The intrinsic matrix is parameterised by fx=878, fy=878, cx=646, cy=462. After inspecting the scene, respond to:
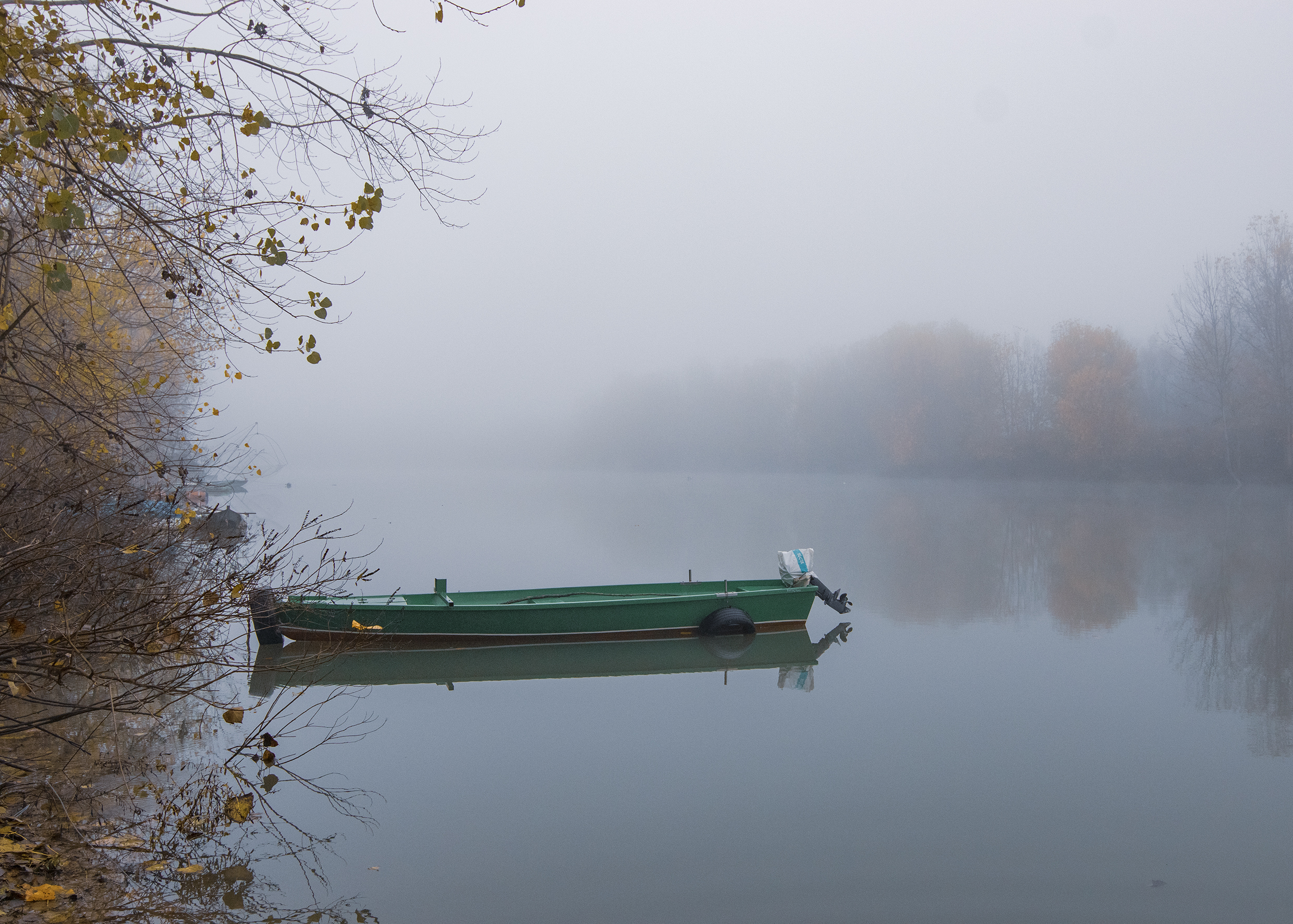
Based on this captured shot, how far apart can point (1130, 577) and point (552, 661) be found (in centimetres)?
1573

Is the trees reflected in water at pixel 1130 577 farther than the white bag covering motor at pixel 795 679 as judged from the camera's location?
Yes

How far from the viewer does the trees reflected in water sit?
43.9ft

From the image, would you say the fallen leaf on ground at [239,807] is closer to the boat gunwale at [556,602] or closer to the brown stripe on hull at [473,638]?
the boat gunwale at [556,602]

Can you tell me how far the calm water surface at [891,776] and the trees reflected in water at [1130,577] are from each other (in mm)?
117

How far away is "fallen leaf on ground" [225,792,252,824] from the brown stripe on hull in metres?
6.76

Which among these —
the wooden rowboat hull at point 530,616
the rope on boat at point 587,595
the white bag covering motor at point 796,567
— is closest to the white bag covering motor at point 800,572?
the white bag covering motor at point 796,567

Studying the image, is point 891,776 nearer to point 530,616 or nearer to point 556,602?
point 530,616

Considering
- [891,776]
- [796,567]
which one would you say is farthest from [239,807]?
[796,567]

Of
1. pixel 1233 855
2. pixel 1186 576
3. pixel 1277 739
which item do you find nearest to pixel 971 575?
pixel 1186 576

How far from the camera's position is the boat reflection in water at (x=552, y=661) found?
1299cm

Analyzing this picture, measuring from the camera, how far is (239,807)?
6.74 m

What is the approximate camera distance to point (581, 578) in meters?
22.8

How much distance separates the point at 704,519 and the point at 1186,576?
21.5m

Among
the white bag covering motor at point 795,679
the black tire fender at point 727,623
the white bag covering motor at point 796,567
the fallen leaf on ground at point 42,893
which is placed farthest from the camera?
the white bag covering motor at point 796,567
